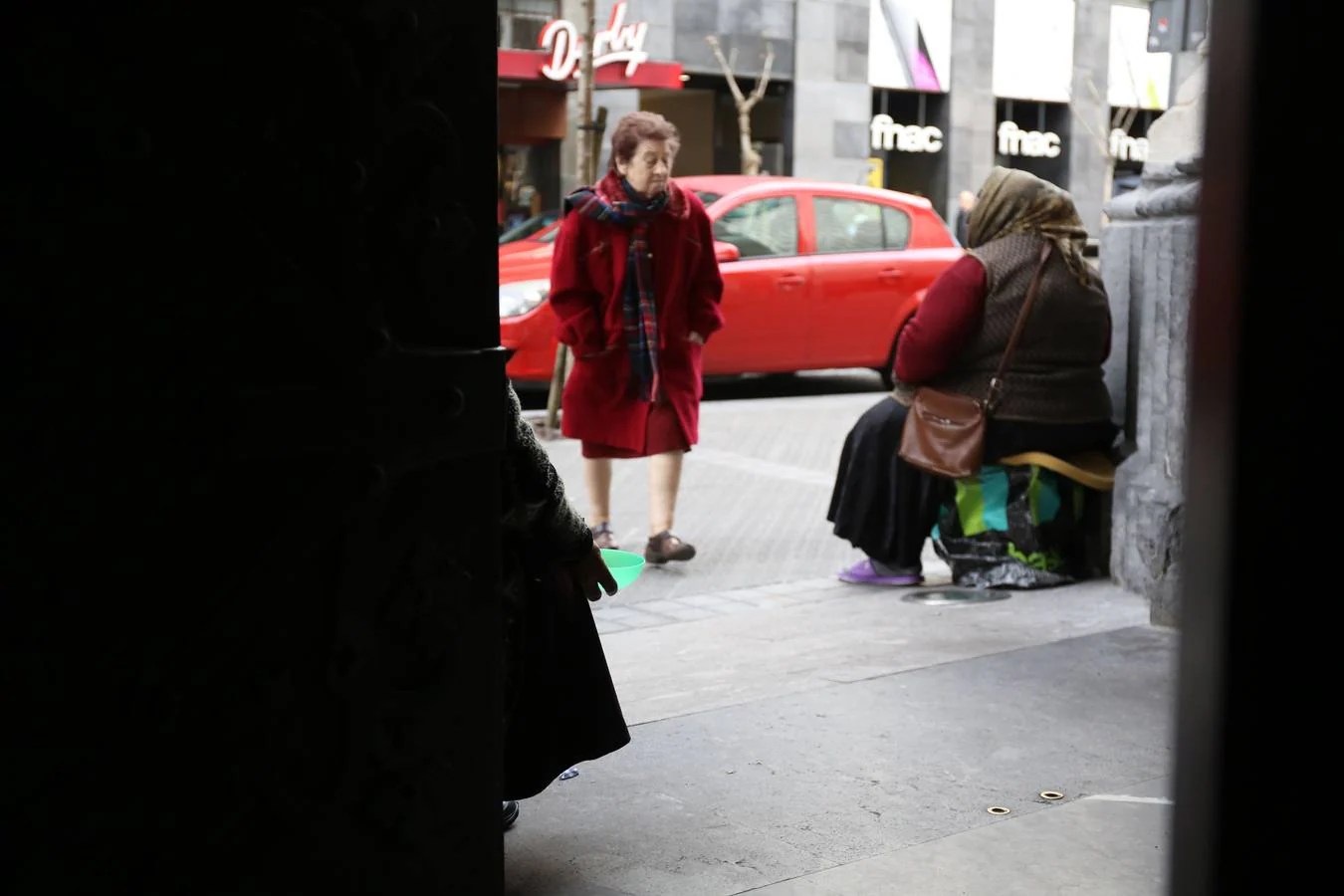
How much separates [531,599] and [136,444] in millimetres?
1486

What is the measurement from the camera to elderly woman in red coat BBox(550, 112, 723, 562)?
672 cm

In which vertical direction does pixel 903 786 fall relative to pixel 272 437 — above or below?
below

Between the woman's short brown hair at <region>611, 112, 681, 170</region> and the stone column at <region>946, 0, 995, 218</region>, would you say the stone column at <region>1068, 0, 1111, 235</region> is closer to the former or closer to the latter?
the stone column at <region>946, 0, 995, 218</region>

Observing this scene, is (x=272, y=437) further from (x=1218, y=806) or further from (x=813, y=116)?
(x=813, y=116)

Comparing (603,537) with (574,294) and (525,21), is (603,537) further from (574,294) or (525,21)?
(525,21)

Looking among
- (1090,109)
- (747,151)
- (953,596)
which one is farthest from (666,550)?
(1090,109)

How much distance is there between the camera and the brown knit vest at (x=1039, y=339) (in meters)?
6.18

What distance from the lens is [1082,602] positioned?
19.4 feet

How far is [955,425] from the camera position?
620 centimetres

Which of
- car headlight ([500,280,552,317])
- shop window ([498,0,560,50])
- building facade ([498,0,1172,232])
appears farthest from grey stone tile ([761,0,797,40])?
car headlight ([500,280,552,317])

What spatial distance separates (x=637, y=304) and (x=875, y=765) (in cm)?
317

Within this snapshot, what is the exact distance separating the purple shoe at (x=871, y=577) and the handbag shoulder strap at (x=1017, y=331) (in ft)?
2.48

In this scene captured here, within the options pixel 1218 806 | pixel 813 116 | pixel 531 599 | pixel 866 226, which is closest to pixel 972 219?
pixel 531 599

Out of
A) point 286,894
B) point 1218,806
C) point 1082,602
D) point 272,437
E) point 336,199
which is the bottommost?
point 1082,602
